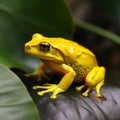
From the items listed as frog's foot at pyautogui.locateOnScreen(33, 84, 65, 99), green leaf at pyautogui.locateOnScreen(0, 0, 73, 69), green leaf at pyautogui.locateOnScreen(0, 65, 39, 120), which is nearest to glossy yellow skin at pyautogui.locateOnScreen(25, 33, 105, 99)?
frog's foot at pyautogui.locateOnScreen(33, 84, 65, 99)

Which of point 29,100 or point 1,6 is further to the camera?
point 1,6

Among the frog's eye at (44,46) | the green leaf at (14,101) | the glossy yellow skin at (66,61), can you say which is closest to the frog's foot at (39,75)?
the glossy yellow skin at (66,61)

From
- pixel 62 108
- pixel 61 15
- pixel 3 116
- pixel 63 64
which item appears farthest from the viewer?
pixel 61 15

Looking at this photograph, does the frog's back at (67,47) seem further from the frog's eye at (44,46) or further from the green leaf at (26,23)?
the green leaf at (26,23)

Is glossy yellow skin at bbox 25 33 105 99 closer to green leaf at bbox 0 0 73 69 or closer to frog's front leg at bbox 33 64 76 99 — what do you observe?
frog's front leg at bbox 33 64 76 99

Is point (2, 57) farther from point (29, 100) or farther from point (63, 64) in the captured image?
point (29, 100)

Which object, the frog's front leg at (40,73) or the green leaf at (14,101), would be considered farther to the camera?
the frog's front leg at (40,73)

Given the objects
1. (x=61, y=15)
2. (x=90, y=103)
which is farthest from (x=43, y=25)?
(x=90, y=103)
